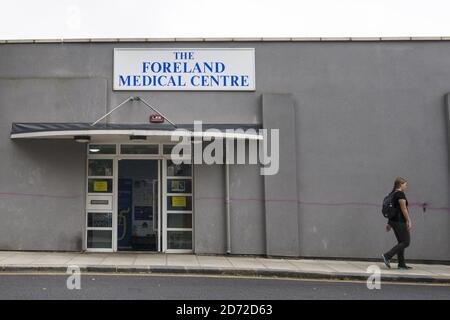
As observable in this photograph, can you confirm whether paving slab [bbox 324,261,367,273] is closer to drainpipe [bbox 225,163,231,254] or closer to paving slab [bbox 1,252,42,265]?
drainpipe [bbox 225,163,231,254]

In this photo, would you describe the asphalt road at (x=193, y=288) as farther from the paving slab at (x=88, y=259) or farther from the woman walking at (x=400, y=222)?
the woman walking at (x=400, y=222)

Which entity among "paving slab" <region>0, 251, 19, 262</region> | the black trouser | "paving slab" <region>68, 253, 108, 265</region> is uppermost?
the black trouser

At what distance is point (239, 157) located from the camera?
1091 cm

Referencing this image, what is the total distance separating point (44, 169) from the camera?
10.7 metres

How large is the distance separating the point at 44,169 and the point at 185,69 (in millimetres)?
4280

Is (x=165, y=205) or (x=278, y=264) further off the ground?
(x=165, y=205)

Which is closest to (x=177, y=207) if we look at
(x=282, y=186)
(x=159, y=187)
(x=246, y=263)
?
(x=159, y=187)

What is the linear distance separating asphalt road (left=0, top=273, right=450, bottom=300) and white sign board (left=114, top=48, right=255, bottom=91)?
496cm

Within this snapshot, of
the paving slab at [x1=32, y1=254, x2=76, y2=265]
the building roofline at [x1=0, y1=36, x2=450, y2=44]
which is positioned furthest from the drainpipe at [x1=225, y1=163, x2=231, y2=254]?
the paving slab at [x1=32, y1=254, x2=76, y2=265]

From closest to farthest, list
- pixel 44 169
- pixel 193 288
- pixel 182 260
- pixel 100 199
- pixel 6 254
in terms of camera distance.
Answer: pixel 193 288 < pixel 182 260 < pixel 6 254 < pixel 44 169 < pixel 100 199

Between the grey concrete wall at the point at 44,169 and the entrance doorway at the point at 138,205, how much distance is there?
965mm

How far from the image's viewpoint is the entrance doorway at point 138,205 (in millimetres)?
11000

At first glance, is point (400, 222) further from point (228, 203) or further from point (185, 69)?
point (185, 69)

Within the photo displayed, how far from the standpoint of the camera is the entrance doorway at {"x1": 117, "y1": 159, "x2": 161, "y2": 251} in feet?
36.1
